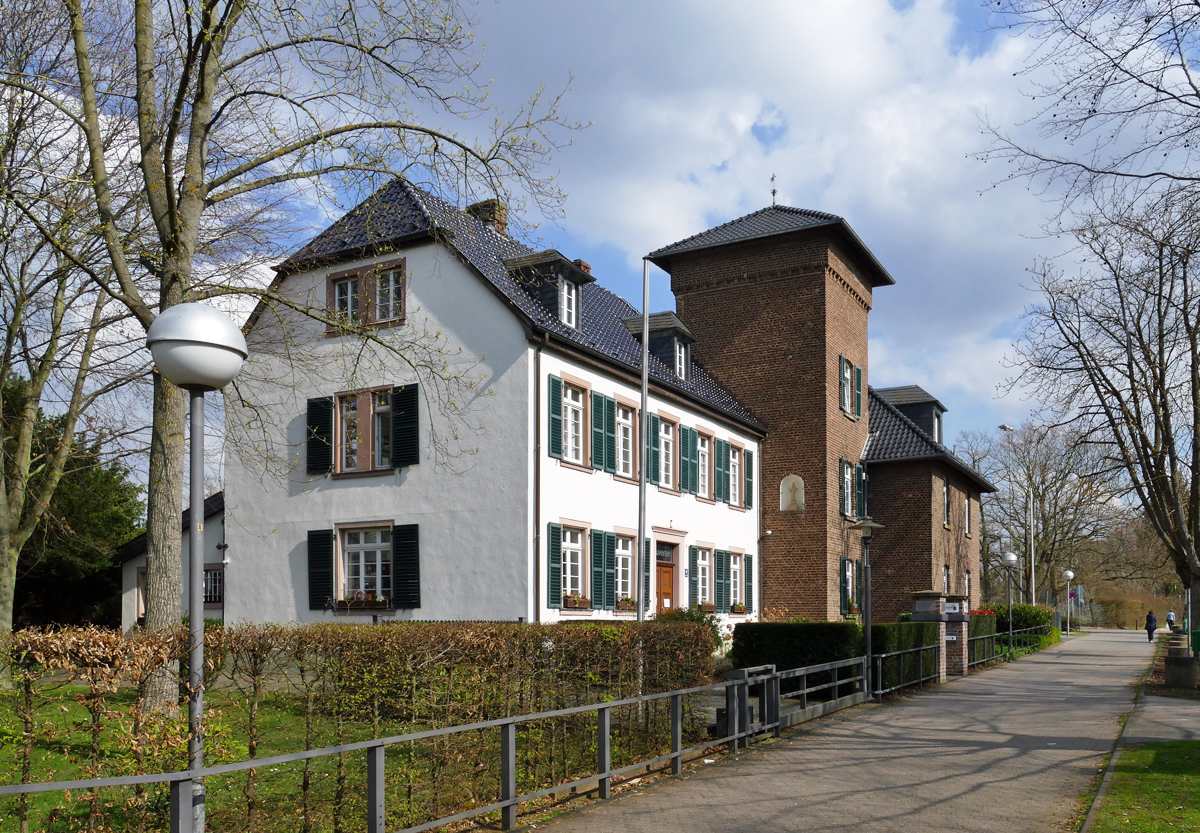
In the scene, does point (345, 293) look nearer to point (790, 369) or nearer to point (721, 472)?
point (721, 472)

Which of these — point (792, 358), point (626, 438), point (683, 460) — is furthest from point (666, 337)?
point (626, 438)

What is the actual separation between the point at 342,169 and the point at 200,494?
7.26 meters

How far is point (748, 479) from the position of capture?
2838cm

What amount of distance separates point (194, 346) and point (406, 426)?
591 inches

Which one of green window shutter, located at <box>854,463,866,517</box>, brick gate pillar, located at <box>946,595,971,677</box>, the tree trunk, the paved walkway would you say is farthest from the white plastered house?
green window shutter, located at <box>854,463,866,517</box>

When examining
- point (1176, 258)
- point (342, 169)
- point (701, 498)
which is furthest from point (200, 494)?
point (701, 498)

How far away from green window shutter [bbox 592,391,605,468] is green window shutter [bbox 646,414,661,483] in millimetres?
1922

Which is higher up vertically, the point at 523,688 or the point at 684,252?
the point at 684,252

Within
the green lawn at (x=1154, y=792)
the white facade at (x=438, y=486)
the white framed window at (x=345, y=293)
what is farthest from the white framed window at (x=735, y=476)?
the green lawn at (x=1154, y=792)

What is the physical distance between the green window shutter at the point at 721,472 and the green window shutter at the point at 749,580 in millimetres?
2081

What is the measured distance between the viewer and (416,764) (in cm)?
766

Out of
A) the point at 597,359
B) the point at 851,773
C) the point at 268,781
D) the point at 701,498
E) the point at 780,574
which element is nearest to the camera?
the point at 268,781

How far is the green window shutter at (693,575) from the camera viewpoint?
963 inches

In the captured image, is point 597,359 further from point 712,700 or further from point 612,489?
point 712,700
